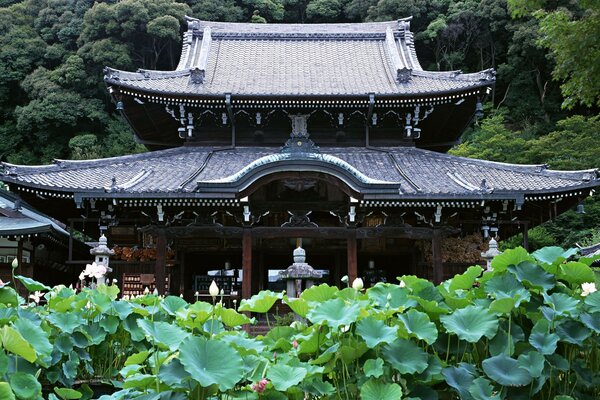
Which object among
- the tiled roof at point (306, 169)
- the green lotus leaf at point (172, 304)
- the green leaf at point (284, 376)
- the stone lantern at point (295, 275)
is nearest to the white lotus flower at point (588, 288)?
the green leaf at point (284, 376)

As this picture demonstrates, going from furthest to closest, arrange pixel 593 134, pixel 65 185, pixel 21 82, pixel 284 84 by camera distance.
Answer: pixel 21 82
pixel 593 134
pixel 284 84
pixel 65 185

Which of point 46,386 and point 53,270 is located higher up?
point 46,386

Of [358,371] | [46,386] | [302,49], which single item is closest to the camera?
[358,371]

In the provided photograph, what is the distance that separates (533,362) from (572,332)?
0.44m

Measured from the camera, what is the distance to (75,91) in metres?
39.1

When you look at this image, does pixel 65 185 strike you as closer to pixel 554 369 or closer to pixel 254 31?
pixel 254 31

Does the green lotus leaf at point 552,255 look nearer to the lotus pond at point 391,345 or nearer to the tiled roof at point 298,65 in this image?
the lotus pond at point 391,345

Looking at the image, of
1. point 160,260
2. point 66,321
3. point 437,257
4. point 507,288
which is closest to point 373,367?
point 507,288

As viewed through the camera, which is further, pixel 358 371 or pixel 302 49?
pixel 302 49

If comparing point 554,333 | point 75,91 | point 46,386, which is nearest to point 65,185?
point 46,386

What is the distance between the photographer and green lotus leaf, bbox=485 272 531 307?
3803 millimetres

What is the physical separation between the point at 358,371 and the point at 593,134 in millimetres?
28161

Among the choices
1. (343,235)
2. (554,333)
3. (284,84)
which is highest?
(284,84)

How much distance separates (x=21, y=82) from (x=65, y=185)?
29.9m
